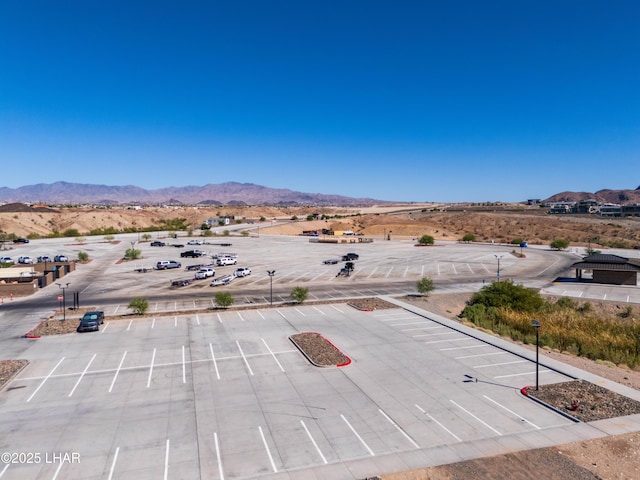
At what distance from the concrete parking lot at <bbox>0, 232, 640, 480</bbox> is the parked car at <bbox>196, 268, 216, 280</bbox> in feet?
60.9

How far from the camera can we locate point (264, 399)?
71.3 feet

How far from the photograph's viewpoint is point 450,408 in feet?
67.8

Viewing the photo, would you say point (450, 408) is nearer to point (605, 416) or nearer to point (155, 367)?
point (605, 416)

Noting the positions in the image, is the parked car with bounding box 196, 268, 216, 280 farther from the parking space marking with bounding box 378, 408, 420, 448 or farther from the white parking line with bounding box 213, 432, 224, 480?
the parking space marking with bounding box 378, 408, 420, 448

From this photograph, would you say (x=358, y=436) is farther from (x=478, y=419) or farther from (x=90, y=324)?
(x=90, y=324)

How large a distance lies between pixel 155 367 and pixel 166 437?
8.97 meters

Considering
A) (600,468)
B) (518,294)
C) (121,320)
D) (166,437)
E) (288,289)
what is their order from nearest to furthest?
(600,468) < (166,437) < (121,320) < (518,294) < (288,289)

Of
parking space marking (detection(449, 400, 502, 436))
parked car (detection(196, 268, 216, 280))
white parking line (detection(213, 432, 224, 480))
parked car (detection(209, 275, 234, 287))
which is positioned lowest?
parking space marking (detection(449, 400, 502, 436))

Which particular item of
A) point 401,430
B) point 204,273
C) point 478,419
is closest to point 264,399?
point 401,430

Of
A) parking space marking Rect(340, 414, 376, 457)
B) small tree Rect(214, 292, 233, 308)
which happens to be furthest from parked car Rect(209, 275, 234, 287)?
parking space marking Rect(340, 414, 376, 457)

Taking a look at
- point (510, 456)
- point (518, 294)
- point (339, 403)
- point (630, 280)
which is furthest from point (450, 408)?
point (630, 280)

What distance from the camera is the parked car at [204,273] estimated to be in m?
60.0

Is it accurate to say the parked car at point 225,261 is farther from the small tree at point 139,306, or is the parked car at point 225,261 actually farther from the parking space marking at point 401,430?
the parking space marking at point 401,430

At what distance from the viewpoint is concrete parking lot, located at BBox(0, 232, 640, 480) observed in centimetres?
1661
